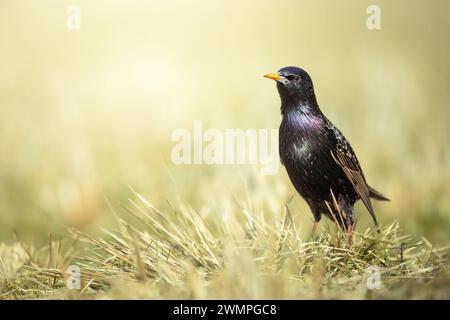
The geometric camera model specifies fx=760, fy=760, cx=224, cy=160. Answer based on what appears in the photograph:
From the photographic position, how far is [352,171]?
4809mm

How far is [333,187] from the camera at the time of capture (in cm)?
477

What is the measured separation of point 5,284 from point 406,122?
3968mm

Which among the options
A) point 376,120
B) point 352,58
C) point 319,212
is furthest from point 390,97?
point 319,212

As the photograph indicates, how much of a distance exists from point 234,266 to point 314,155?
1263 mm

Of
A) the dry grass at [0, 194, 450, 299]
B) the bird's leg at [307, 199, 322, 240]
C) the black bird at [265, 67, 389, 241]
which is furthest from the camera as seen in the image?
the bird's leg at [307, 199, 322, 240]

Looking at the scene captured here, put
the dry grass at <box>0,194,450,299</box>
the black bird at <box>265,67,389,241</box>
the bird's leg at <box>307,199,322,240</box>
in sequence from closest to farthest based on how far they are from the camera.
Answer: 1. the dry grass at <box>0,194,450,299</box>
2. the black bird at <box>265,67,389,241</box>
3. the bird's leg at <box>307,199,322,240</box>

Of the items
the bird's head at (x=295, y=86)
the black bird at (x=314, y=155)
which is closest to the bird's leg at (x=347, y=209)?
the black bird at (x=314, y=155)

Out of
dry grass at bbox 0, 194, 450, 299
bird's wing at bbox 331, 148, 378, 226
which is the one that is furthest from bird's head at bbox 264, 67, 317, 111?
dry grass at bbox 0, 194, 450, 299

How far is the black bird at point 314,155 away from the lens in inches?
186

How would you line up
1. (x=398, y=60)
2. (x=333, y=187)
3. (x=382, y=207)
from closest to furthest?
(x=333, y=187), (x=382, y=207), (x=398, y=60)

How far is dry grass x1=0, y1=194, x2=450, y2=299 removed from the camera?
3676mm

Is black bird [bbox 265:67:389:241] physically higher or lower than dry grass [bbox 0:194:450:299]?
higher

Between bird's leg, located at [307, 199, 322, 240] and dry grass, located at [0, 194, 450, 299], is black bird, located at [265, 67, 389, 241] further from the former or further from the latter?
dry grass, located at [0, 194, 450, 299]
